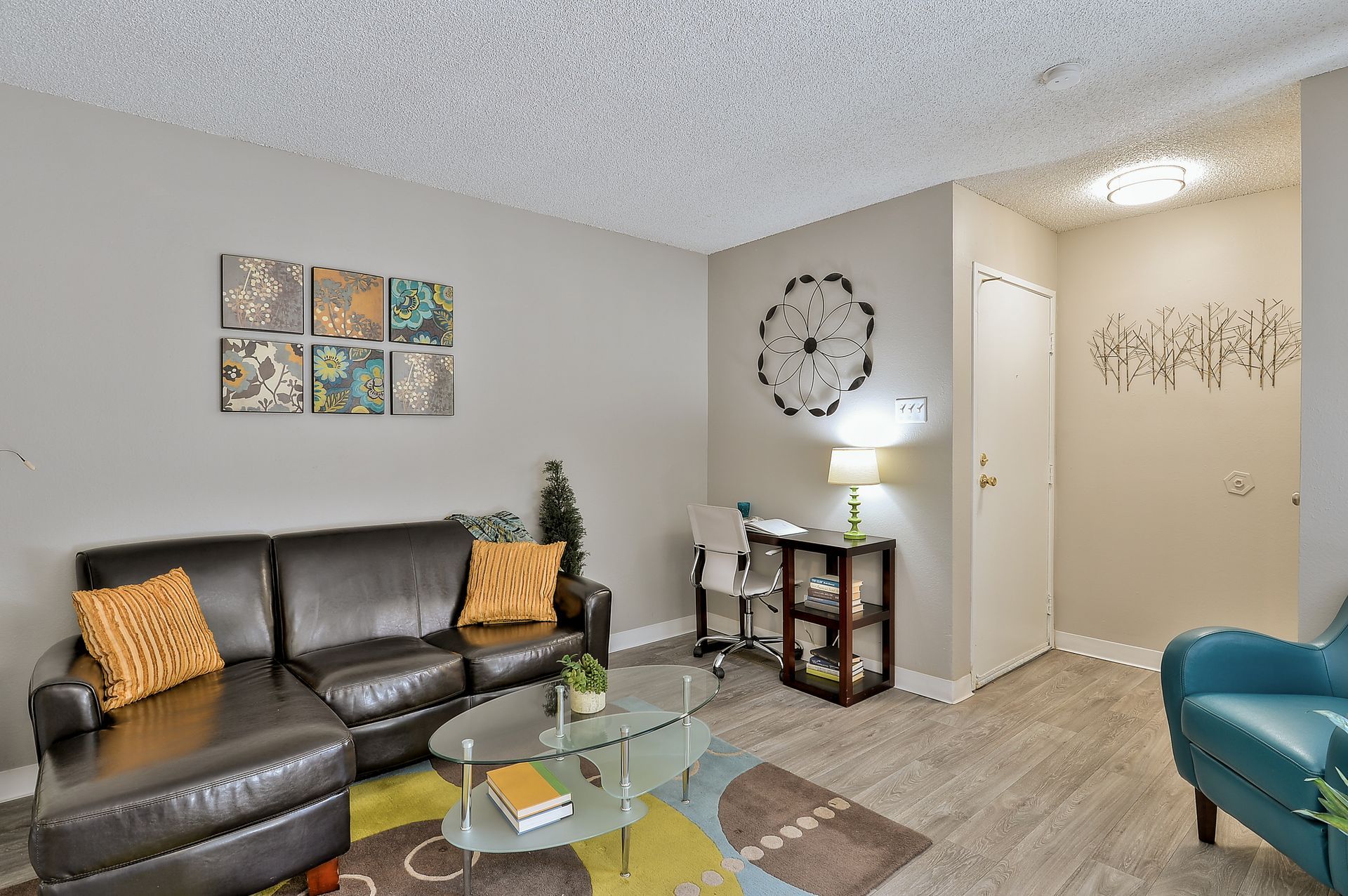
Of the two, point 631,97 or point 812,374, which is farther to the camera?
point 812,374

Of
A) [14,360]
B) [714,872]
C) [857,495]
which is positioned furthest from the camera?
[857,495]

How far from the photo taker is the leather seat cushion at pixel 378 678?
2496 mm

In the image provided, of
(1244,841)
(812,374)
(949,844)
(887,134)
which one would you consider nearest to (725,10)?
(887,134)

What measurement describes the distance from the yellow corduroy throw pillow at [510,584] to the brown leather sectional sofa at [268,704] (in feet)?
0.27

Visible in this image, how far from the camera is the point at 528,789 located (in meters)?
2.06

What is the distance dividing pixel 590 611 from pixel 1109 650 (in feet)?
10.4

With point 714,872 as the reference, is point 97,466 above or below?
above

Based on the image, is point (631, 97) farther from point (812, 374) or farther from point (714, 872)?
point (714, 872)

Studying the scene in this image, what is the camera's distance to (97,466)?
275cm

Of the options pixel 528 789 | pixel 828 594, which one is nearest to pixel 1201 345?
pixel 828 594

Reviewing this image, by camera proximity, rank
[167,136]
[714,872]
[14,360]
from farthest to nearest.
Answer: [167,136], [14,360], [714,872]

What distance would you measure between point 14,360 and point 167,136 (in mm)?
1078

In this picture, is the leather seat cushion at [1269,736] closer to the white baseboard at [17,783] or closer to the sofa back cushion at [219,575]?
the sofa back cushion at [219,575]

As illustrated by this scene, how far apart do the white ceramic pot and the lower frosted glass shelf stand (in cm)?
22
